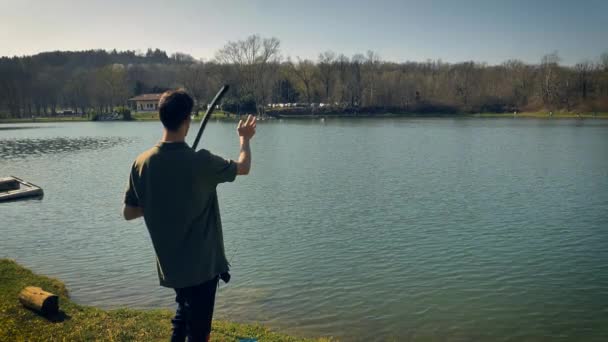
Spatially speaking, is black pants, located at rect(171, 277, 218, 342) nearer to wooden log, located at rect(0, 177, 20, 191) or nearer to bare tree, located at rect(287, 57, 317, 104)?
wooden log, located at rect(0, 177, 20, 191)

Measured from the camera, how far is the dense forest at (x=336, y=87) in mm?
117000

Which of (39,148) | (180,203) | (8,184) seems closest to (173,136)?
(180,203)

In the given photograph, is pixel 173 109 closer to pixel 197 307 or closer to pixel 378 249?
pixel 197 307

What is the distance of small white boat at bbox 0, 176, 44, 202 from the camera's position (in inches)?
848

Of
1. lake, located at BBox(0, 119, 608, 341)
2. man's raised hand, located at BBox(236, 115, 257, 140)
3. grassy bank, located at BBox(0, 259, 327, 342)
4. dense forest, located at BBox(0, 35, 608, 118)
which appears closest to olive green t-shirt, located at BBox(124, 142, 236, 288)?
man's raised hand, located at BBox(236, 115, 257, 140)

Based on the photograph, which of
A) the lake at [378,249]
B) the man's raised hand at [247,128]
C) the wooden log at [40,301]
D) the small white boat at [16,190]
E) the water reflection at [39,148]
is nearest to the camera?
the man's raised hand at [247,128]

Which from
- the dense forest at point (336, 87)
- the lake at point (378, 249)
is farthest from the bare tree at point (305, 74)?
the lake at point (378, 249)

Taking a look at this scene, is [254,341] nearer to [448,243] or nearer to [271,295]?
[271,295]

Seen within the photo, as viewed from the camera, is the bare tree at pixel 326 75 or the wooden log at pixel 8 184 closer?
the wooden log at pixel 8 184

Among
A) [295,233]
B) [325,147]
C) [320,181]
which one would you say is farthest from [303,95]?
[295,233]

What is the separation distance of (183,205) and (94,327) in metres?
4.43

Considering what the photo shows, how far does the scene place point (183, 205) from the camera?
150 inches

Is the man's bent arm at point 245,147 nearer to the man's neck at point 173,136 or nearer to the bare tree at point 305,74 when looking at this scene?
the man's neck at point 173,136

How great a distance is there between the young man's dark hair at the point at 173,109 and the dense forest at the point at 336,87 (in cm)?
11300
